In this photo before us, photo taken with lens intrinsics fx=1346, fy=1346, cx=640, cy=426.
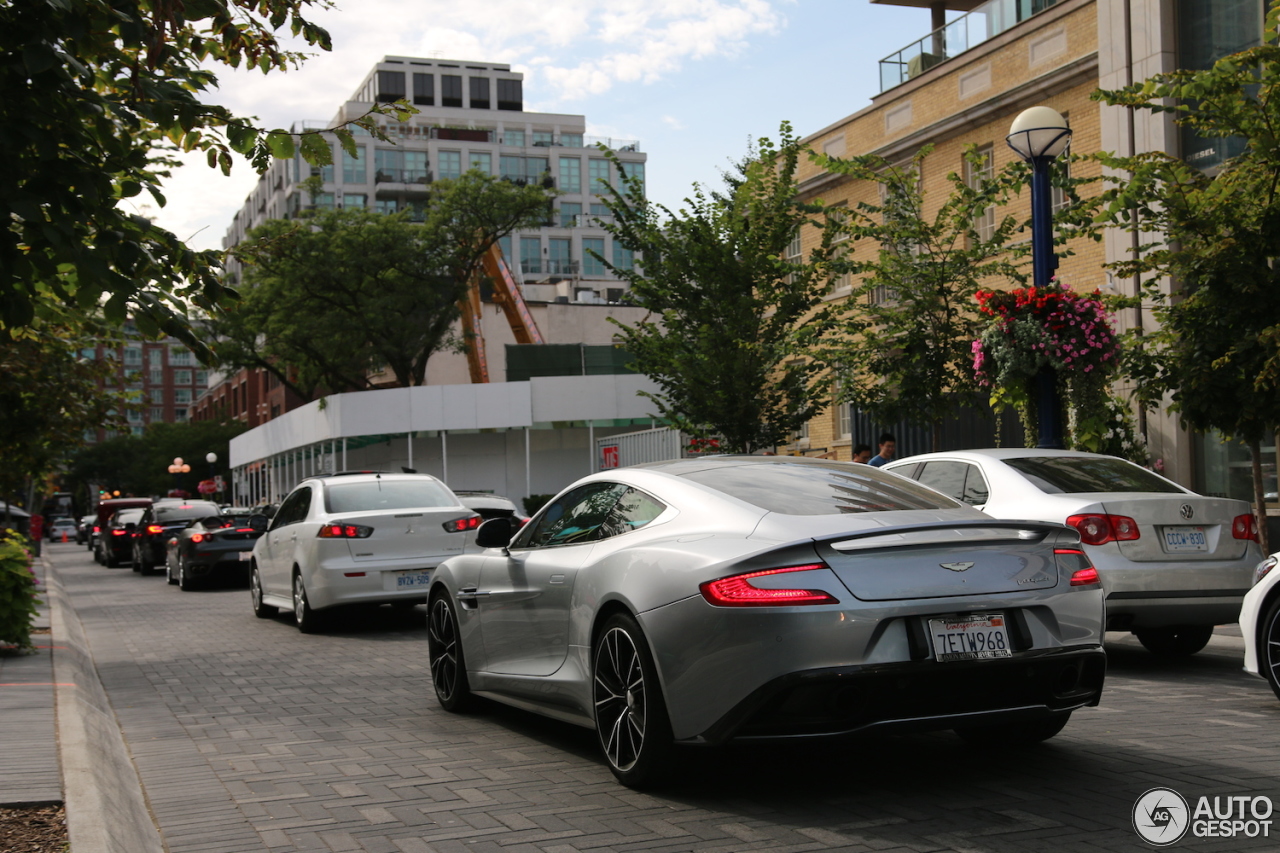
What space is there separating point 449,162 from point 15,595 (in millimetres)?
87939

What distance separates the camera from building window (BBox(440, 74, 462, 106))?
103m

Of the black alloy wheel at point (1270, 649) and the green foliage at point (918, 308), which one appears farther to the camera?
the green foliage at point (918, 308)

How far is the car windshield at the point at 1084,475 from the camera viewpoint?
969cm

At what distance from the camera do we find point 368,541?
13812 millimetres

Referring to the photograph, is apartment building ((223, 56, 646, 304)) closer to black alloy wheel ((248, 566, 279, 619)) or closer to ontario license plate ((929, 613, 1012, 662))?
black alloy wheel ((248, 566, 279, 619))

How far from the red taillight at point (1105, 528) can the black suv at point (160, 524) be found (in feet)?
76.7

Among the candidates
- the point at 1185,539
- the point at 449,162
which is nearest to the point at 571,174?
the point at 449,162

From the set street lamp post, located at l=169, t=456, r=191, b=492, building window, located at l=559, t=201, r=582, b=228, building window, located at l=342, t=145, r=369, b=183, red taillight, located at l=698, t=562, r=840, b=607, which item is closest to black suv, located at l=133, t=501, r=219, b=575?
red taillight, located at l=698, t=562, r=840, b=607

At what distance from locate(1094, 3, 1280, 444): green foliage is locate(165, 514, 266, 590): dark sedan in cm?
1501

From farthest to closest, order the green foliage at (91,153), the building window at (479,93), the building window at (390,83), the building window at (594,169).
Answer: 1. the building window at (479,93)
2. the building window at (594,169)
3. the building window at (390,83)
4. the green foliage at (91,153)

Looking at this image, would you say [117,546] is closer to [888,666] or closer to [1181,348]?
[1181,348]

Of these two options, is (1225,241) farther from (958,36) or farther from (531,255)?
(531,255)

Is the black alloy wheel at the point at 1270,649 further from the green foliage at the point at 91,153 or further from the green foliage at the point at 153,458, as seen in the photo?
the green foliage at the point at 153,458

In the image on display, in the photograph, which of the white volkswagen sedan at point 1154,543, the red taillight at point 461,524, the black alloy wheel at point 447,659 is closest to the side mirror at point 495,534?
the black alloy wheel at point 447,659
